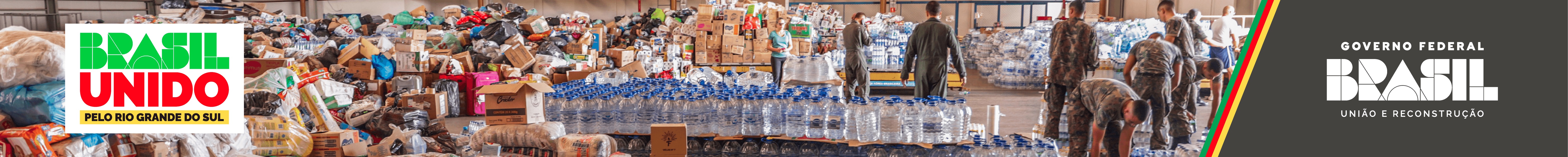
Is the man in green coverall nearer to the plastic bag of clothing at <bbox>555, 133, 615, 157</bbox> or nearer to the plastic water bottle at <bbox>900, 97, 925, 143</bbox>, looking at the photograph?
the plastic water bottle at <bbox>900, 97, 925, 143</bbox>

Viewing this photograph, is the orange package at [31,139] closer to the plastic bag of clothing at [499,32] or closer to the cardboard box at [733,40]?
the cardboard box at [733,40]

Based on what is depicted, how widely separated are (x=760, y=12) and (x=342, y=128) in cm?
370

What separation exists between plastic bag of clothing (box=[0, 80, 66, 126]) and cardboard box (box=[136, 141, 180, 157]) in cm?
22

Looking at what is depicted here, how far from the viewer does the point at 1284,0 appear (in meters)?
2.40

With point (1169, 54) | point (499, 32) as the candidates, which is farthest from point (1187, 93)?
point (499, 32)

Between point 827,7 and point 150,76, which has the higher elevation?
point 827,7

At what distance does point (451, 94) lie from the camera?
568cm

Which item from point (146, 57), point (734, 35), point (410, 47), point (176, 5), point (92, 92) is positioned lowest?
point (92, 92)

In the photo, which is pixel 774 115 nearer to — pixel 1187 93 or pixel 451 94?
pixel 1187 93

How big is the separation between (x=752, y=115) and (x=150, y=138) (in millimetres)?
1856

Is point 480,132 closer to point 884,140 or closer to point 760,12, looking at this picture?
point 884,140

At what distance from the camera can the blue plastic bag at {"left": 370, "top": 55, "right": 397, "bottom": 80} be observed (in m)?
6.04

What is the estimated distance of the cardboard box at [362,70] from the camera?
5938 millimetres

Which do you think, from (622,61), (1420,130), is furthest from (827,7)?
(1420,130)
